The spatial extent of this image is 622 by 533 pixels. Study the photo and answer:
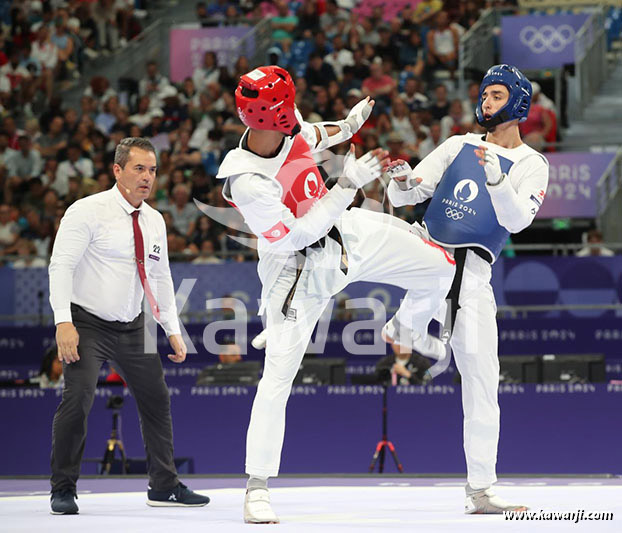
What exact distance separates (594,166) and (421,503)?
780 centimetres

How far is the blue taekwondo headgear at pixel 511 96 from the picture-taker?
5.51 metres

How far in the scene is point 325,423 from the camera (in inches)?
365

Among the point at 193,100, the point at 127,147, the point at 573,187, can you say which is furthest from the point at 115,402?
the point at 193,100

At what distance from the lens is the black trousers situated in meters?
5.70

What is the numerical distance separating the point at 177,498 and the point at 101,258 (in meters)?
1.42

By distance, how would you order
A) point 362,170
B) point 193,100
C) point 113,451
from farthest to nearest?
point 193,100 → point 113,451 → point 362,170

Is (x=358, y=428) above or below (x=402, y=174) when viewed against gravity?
below

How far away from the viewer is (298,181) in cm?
535

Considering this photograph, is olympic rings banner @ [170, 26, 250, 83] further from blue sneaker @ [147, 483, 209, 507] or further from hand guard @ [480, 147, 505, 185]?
hand guard @ [480, 147, 505, 185]

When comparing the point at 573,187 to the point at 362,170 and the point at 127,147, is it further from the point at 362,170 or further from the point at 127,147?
the point at 362,170

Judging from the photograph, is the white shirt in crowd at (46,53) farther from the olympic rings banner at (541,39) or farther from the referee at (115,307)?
the referee at (115,307)

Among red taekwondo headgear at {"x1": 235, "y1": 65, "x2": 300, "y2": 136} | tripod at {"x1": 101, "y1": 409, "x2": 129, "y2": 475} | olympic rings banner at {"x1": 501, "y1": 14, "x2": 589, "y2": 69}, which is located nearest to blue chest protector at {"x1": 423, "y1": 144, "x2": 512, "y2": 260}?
red taekwondo headgear at {"x1": 235, "y1": 65, "x2": 300, "y2": 136}

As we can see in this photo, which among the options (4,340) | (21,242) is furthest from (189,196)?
(4,340)

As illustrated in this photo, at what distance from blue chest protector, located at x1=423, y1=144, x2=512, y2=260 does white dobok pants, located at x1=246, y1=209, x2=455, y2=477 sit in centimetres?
16
